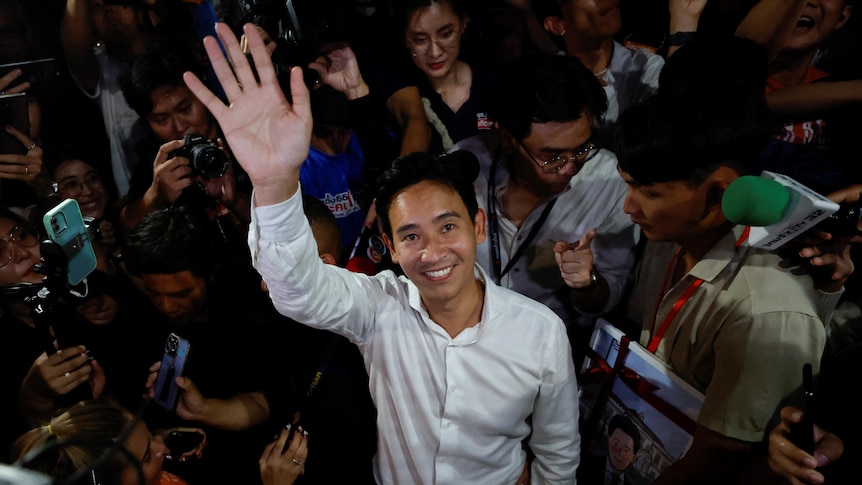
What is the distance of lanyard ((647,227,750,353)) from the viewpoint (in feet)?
5.60

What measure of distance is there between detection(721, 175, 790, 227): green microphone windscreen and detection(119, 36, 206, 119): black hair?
2518mm

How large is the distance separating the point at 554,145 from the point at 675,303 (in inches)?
30.2

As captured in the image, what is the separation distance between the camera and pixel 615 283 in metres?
2.20

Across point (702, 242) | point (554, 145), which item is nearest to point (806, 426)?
point (702, 242)

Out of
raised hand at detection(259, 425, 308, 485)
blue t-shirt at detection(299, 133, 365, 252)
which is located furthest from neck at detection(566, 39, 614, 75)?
raised hand at detection(259, 425, 308, 485)

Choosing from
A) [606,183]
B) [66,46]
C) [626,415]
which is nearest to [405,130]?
[606,183]

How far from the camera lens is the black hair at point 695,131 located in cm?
167

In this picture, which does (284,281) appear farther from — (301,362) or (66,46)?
(66,46)

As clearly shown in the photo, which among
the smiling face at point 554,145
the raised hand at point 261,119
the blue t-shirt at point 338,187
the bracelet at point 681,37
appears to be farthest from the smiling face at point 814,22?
the raised hand at point 261,119

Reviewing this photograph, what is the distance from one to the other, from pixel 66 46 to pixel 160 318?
1.72 metres

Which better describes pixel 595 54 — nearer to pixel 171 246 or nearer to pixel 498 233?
pixel 498 233

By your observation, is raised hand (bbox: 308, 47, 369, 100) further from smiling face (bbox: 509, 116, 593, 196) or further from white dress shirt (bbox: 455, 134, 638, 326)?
smiling face (bbox: 509, 116, 593, 196)

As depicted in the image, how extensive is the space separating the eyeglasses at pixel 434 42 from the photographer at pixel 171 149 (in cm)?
105

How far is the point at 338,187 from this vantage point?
2.78 m
